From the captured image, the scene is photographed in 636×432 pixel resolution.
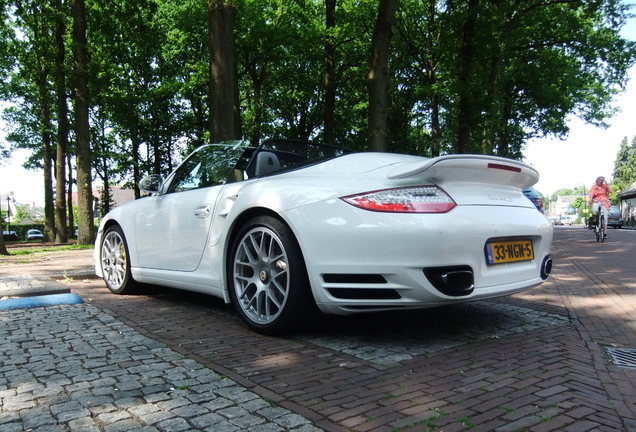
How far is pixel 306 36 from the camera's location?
21.7m

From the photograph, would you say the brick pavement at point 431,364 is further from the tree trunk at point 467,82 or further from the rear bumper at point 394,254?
the tree trunk at point 467,82

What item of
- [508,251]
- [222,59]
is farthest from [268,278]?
[222,59]

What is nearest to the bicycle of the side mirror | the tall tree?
the side mirror

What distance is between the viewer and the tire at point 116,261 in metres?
5.02

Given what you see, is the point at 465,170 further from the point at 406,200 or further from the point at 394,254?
the point at 394,254

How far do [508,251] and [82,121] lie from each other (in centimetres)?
1441

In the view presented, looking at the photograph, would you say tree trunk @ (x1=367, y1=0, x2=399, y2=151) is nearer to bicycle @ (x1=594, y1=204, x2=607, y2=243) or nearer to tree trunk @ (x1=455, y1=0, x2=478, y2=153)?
tree trunk @ (x1=455, y1=0, x2=478, y2=153)

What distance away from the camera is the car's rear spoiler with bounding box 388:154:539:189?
293 cm

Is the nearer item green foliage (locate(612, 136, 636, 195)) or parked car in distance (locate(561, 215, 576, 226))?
green foliage (locate(612, 136, 636, 195))

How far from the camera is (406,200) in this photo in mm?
2873

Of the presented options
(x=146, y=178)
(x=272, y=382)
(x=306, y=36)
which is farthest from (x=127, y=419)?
(x=306, y=36)

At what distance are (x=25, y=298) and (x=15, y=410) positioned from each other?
2.88 metres

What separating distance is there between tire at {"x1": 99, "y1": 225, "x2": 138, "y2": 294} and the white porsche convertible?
3.46 ft

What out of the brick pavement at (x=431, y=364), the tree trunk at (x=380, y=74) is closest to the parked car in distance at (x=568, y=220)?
the tree trunk at (x=380, y=74)
